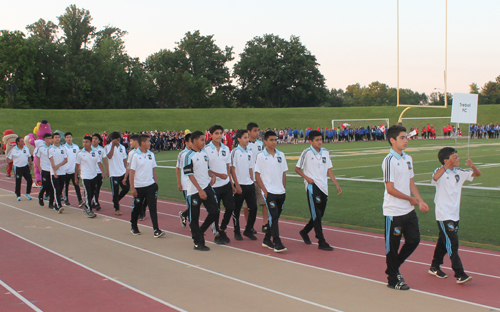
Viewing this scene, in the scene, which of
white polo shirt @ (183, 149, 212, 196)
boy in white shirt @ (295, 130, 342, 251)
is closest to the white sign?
boy in white shirt @ (295, 130, 342, 251)

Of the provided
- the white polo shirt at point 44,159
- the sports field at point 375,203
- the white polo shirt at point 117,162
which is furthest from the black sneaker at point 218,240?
the white polo shirt at point 44,159

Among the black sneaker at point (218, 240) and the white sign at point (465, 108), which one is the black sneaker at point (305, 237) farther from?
the white sign at point (465, 108)

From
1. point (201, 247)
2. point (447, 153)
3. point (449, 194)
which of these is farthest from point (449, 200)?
point (201, 247)

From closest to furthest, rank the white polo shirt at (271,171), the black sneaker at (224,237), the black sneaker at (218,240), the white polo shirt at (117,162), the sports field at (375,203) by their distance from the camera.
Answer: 1. the white polo shirt at (271,171)
2. the black sneaker at (218,240)
3. the black sneaker at (224,237)
4. the sports field at (375,203)
5. the white polo shirt at (117,162)

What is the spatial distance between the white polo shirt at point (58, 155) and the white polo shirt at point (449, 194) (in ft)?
30.8

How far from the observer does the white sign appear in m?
9.85

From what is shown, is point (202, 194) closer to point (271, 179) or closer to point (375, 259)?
point (271, 179)

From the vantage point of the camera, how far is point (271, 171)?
7.58 m

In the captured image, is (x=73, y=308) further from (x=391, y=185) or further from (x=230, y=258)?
(x=391, y=185)

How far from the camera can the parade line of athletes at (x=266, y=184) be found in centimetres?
555

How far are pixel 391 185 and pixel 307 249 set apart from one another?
2.52 metres

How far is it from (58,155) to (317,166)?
7.45 m

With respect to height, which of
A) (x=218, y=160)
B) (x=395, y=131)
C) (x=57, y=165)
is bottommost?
(x=57, y=165)

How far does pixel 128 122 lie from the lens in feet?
184
